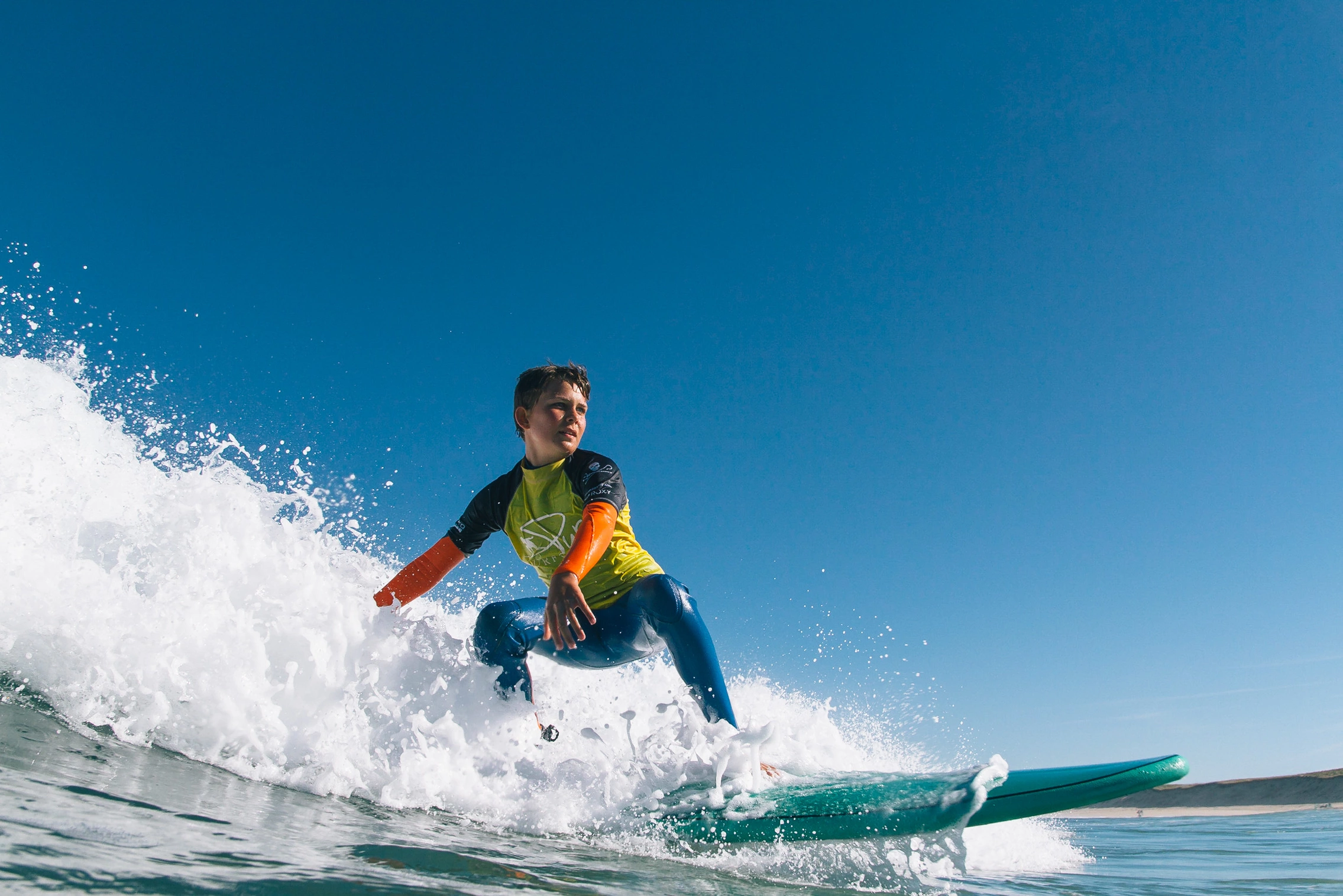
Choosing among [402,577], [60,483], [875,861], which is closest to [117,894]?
[875,861]

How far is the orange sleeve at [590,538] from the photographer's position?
3.17 meters

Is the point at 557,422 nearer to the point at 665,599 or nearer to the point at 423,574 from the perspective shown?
the point at 665,599

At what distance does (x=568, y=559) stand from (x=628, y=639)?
0.75 m

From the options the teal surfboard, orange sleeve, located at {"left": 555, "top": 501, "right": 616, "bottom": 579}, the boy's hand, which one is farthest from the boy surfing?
the teal surfboard

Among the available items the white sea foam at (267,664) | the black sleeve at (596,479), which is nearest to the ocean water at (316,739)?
the white sea foam at (267,664)

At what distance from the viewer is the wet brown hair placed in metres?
3.89

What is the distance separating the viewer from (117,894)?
1143 millimetres

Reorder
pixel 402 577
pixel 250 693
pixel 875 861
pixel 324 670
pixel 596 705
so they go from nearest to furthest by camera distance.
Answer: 1. pixel 875 861
2. pixel 250 693
3. pixel 324 670
4. pixel 402 577
5. pixel 596 705

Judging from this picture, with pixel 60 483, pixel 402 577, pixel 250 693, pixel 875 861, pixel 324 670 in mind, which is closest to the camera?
pixel 875 861

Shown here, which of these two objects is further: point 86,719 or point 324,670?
point 324,670

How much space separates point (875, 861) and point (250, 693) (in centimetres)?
285

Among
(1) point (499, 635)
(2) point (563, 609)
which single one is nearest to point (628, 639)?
(1) point (499, 635)

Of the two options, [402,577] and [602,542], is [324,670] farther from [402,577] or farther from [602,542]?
[602,542]

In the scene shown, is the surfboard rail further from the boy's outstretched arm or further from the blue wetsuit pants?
the boy's outstretched arm
